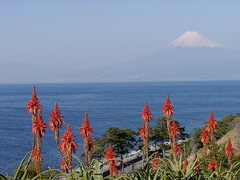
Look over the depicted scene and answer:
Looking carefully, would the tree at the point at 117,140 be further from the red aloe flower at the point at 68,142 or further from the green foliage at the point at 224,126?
the red aloe flower at the point at 68,142

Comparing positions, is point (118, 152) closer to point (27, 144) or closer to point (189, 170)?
point (27, 144)

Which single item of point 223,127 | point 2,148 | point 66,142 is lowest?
point 2,148

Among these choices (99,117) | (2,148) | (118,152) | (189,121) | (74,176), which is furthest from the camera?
(99,117)

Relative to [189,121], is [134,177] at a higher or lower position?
higher

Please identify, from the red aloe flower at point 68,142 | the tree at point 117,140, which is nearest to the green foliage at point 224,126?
the tree at point 117,140

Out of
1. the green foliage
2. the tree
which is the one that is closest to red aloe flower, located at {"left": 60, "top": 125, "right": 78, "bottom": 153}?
the tree

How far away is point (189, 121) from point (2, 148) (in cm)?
5110

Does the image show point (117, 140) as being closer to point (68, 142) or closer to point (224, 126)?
point (224, 126)

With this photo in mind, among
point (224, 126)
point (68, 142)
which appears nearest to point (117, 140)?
point (224, 126)

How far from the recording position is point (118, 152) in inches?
1929

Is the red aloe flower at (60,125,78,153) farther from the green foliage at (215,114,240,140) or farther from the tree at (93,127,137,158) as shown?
the green foliage at (215,114,240,140)

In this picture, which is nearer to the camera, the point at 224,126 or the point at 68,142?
the point at 68,142

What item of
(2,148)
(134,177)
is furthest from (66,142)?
(2,148)

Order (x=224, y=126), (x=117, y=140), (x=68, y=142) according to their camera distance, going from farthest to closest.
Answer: (x=224, y=126) → (x=117, y=140) → (x=68, y=142)
